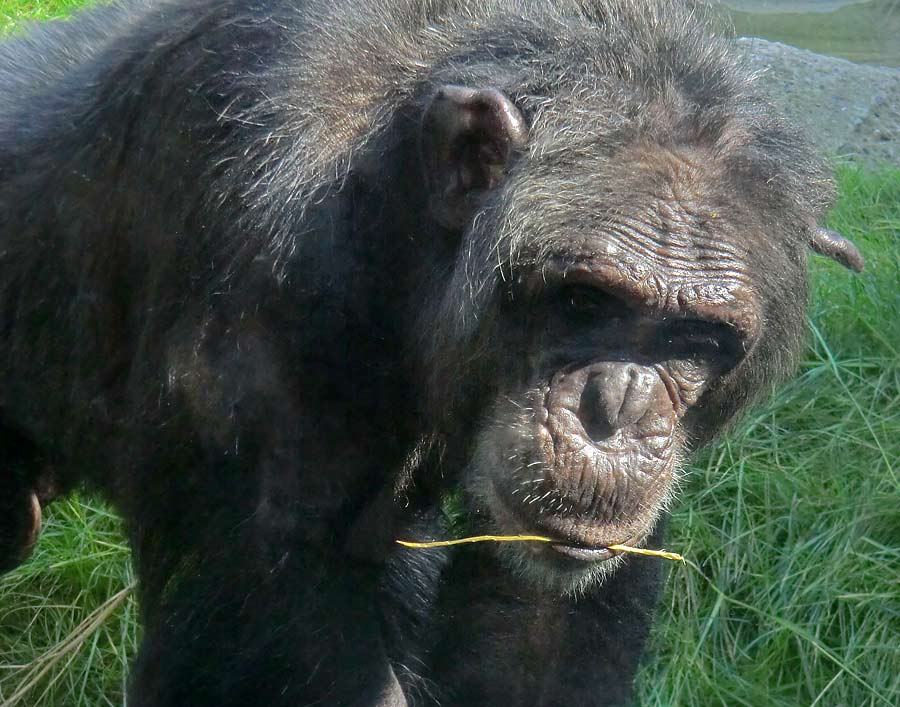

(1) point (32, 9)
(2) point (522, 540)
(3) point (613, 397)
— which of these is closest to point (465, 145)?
(3) point (613, 397)

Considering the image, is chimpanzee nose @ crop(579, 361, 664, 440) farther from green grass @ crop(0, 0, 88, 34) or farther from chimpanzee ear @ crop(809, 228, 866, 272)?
green grass @ crop(0, 0, 88, 34)

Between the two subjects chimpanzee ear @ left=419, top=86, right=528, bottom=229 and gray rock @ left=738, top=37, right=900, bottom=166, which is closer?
chimpanzee ear @ left=419, top=86, right=528, bottom=229

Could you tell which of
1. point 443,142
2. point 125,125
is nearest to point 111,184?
point 125,125

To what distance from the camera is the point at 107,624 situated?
5.83 meters

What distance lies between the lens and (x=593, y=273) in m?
3.64

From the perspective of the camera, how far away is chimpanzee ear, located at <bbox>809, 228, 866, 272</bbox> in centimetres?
419

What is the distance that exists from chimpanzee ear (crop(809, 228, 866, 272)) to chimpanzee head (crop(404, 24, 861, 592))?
0.19m

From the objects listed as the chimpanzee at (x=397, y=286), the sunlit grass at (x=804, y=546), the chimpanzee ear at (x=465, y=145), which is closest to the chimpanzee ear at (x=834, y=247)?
the chimpanzee at (x=397, y=286)

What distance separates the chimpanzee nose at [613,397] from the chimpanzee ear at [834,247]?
85cm

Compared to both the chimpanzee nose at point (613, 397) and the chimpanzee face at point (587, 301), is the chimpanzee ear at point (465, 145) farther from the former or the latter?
the chimpanzee nose at point (613, 397)

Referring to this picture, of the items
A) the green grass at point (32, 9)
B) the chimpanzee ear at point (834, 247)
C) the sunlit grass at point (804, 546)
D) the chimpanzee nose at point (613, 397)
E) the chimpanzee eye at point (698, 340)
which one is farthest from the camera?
the green grass at point (32, 9)

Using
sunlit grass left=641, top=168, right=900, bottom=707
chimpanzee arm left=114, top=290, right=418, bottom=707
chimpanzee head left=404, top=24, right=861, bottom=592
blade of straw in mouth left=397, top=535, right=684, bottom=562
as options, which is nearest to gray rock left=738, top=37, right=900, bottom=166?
sunlit grass left=641, top=168, right=900, bottom=707

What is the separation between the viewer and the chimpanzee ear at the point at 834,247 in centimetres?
419

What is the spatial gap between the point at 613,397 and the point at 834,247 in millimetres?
1057
